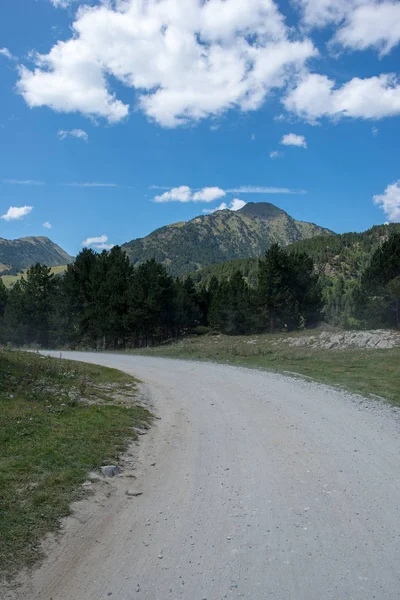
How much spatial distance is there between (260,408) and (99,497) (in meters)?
6.41

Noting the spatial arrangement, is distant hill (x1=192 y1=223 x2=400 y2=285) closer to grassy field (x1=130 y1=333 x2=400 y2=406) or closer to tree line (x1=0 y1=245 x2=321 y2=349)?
tree line (x1=0 y1=245 x2=321 y2=349)

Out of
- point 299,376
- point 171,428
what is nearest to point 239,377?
point 299,376

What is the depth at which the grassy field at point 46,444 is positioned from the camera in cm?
462

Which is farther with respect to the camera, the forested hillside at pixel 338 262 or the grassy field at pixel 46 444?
the forested hillside at pixel 338 262

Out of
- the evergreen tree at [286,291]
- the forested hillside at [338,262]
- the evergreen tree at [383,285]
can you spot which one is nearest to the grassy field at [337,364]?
the evergreen tree at [383,285]

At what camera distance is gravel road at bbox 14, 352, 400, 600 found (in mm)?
3740

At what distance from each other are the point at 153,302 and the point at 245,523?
40.2 m

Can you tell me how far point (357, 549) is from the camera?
4270 mm

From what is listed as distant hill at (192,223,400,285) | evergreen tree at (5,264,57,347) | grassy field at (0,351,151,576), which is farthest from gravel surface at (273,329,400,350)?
distant hill at (192,223,400,285)

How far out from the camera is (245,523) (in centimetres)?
484

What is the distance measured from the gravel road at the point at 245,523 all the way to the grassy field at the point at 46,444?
403mm

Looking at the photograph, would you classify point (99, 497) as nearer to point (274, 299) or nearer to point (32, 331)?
point (274, 299)

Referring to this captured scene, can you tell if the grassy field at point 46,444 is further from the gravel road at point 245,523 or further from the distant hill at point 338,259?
the distant hill at point 338,259

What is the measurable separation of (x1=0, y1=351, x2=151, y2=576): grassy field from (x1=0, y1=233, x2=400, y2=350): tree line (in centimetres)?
3224
